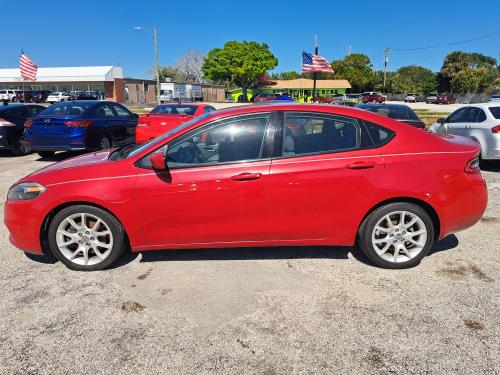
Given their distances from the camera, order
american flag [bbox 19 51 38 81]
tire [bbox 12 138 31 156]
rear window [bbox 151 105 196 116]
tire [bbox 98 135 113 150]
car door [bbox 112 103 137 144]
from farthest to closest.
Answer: american flag [bbox 19 51 38 81] < tire [bbox 12 138 31 156] < car door [bbox 112 103 137 144] < rear window [bbox 151 105 196 116] < tire [bbox 98 135 113 150]

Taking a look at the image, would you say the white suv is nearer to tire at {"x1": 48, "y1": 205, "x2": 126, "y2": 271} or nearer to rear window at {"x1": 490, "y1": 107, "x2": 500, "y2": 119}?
rear window at {"x1": 490, "y1": 107, "x2": 500, "y2": 119}

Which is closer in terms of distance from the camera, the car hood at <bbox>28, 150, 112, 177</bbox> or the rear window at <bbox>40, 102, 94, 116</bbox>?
the car hood at <bbox>28, 150, 112, 177</bbox>

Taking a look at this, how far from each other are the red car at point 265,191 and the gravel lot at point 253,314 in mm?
302

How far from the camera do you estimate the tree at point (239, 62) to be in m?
63.8

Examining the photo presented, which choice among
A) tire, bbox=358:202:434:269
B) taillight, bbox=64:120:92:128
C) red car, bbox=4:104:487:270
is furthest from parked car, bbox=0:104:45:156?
tire, bbox=358:202:434:269

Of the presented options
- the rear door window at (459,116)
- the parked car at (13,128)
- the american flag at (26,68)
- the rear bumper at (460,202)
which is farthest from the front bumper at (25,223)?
the american flag at (26,68)

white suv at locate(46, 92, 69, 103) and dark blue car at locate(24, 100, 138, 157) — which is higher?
white suv at locate(46, 92, 69, 103)

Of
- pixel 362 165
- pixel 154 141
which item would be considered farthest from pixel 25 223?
pixel 362 165

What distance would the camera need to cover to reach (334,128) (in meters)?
3.72

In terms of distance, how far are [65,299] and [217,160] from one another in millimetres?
1809

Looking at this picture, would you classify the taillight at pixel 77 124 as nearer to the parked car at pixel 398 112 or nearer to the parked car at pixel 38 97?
the parked car at pixel 398 112

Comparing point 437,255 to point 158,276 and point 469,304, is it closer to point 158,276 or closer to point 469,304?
point 469,304

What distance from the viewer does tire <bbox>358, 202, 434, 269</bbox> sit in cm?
371

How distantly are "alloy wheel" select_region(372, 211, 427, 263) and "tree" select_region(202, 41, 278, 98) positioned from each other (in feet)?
202
